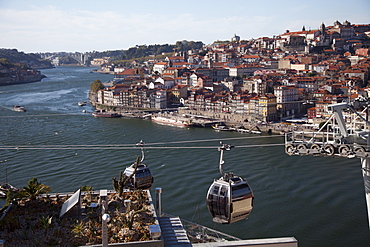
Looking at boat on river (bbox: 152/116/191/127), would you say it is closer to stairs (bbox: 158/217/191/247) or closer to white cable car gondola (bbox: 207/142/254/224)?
stairs (bbox: 158/217/191/247)

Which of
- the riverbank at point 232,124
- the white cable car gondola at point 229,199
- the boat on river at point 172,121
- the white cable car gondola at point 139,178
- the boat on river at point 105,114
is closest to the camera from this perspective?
the white cable car gondola at point 229,199

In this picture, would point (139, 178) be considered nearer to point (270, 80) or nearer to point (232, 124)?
point (232, 124)

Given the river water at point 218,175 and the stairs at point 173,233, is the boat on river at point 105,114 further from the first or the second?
the stairs at point 173,233

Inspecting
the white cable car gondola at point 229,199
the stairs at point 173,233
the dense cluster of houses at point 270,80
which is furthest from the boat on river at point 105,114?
the white cable car gondola at point 229,199

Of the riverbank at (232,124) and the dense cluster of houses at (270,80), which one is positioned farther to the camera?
the dense cluster of houses at (270,80)

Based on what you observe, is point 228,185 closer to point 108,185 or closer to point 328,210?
point 328,210
